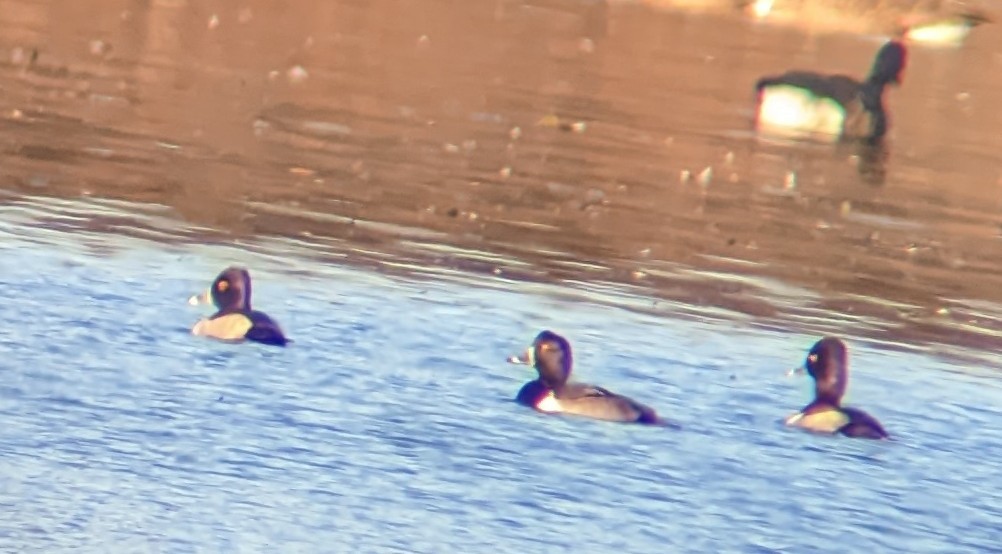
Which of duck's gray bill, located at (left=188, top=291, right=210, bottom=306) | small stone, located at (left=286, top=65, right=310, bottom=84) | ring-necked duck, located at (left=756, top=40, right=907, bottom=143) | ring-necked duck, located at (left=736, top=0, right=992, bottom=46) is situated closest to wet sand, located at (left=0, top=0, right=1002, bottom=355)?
small stone, located at (left=286, top=65, right=310, bottom=84)

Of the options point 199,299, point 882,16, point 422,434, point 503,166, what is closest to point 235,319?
point 199,299

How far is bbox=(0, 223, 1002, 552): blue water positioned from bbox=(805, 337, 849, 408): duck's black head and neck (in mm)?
254

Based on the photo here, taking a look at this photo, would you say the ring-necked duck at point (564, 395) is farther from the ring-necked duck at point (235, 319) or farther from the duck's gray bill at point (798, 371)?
the ring-necked duck at point (235, 319)

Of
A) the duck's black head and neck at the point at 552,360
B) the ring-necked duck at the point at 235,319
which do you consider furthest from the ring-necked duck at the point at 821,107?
the duck's black head and neck at the point at 552,360

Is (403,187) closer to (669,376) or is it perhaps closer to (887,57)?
(669,376)

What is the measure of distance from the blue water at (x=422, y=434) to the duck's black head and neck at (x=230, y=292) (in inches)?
9.2

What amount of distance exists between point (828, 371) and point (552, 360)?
4.51ft

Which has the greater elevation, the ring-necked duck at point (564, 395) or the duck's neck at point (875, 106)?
the duck's neck at point (875, 106)

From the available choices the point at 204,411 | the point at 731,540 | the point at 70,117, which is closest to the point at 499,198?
the point at 70,117

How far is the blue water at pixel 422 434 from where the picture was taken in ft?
25.7

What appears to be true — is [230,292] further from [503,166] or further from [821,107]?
[821,107]

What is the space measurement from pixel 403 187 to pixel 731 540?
8.10 meters

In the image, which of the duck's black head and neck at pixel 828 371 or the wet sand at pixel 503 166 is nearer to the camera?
the duck's black head and neck at pixel 828 371

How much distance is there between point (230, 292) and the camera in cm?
1059
